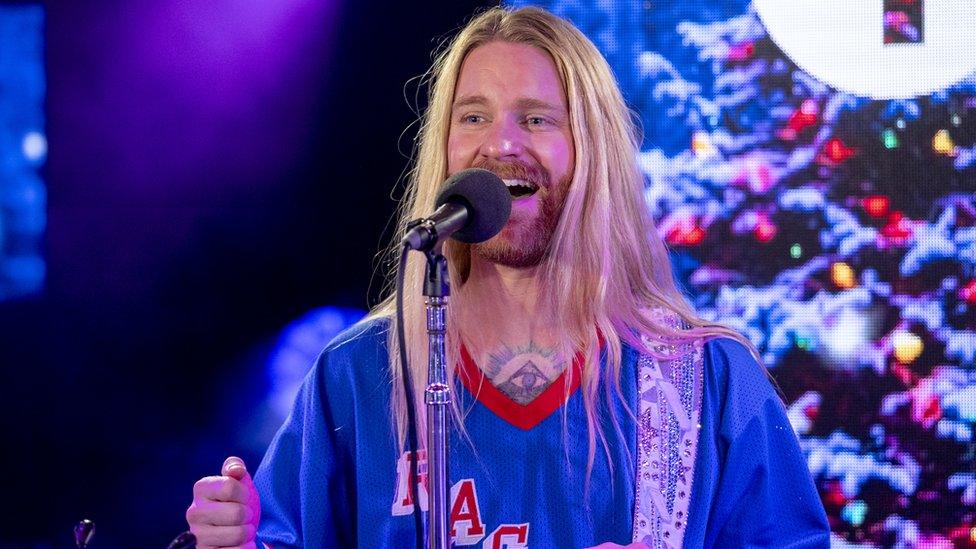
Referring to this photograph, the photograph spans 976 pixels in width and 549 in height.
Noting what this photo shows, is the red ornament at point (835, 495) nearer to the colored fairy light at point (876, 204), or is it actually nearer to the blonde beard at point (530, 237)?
the colored fairy light at point (876, 204)

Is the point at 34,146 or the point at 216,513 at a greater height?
the point at 34,146

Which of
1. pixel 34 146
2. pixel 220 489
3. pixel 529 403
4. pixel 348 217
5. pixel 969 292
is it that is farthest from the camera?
pixel 34 146

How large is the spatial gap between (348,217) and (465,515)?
1932 millimetres

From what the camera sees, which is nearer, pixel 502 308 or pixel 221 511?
pixel 221 511

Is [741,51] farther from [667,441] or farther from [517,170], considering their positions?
[667,441]

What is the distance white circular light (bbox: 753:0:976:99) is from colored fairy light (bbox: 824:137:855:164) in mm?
180

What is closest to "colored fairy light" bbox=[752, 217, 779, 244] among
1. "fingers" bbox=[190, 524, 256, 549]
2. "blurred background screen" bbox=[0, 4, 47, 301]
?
"fingers" bbox=[190, 524, 256, 549]

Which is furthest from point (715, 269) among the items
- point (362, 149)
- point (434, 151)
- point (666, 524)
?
point (666, 524)

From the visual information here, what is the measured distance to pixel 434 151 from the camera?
8.26ft

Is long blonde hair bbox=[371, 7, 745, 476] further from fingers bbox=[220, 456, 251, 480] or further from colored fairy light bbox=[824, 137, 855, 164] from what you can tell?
colored fairy light bbox=[824, 137, 855, 164]

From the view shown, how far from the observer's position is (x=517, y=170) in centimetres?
225

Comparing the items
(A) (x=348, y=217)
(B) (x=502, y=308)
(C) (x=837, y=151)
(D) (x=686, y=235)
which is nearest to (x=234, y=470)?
(B) (x=502, y=308)

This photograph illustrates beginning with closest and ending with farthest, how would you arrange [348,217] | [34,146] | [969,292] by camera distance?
1. [969,292]
2. [348,217]
3. [34,146]

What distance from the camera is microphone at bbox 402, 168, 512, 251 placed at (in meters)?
1.52
